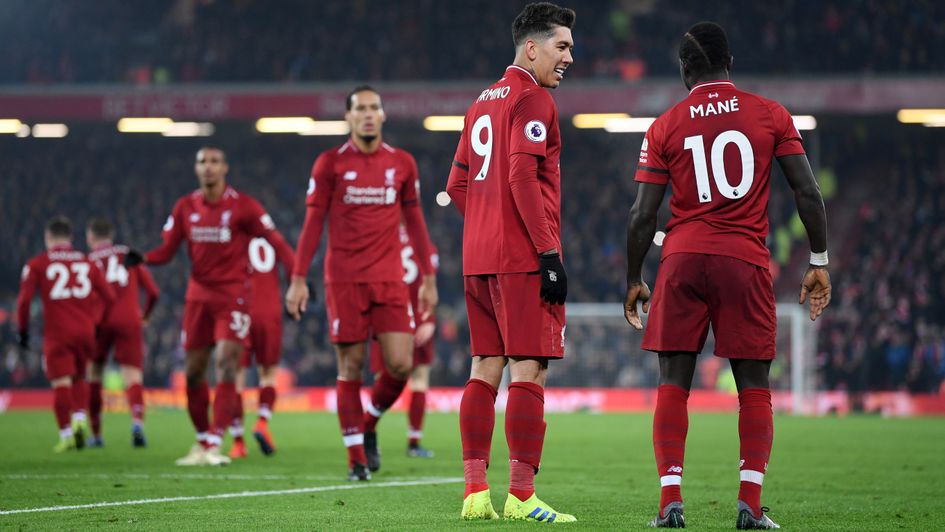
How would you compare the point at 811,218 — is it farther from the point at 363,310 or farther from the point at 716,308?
the point at 363,310

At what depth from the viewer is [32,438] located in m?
14.4

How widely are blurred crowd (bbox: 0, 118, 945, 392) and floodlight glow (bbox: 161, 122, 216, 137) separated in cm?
67

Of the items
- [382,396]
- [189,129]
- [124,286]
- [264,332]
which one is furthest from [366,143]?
[189,129]

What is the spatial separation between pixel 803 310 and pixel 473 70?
9069 mm

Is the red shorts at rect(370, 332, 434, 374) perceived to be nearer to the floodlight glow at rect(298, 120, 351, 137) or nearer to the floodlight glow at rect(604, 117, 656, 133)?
the floodlight glow at rect(604, 117, 656, 133)

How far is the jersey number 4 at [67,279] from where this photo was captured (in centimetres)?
Result: 1266

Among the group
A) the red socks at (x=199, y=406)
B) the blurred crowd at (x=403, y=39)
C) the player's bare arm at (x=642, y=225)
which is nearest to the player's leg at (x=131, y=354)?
the red socks at (x=199, y=406)

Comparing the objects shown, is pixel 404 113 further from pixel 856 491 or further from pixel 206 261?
pixel 856 491

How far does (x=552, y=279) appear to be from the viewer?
564 centimetres

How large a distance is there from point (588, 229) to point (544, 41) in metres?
23.2

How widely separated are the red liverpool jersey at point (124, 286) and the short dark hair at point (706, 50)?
9.11 m

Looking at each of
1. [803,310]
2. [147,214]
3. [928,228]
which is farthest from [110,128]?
[928,228]

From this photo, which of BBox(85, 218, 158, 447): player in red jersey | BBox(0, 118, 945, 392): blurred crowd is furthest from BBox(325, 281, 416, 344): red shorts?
BBox(0, 118, 945, 392): blurred crowd

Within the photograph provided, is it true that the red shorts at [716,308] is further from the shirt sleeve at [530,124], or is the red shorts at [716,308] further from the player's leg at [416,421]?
the player's leg at [416,421]
